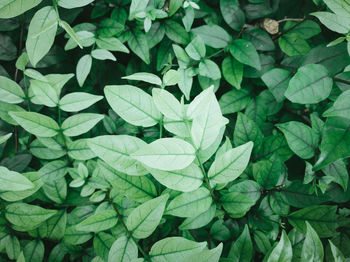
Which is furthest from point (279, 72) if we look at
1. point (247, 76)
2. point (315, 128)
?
point (315, 128)

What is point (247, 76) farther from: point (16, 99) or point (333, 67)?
point (16, 99)

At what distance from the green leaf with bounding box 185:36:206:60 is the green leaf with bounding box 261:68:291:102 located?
0.27 m

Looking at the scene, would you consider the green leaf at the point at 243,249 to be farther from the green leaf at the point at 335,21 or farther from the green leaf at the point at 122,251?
the green leaf at the point at 335,21

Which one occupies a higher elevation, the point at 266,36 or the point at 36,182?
the point at 266,36

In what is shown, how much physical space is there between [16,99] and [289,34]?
110 cm

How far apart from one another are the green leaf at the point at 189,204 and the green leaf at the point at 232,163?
0.08m

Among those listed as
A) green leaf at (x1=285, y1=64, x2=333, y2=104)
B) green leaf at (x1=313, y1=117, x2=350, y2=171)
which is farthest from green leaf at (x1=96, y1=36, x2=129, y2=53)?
green leaf at (x1=313, y1=117, x2=350, y2=171)

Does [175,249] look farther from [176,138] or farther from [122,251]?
[176,138]

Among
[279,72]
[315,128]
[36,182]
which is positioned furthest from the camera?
[279,72]

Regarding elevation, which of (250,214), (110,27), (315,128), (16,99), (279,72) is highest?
(110,27)

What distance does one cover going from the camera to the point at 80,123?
2.95 ft

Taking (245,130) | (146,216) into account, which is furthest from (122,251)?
(245,130)

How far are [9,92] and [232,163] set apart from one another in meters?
0.79

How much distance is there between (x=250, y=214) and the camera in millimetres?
963
